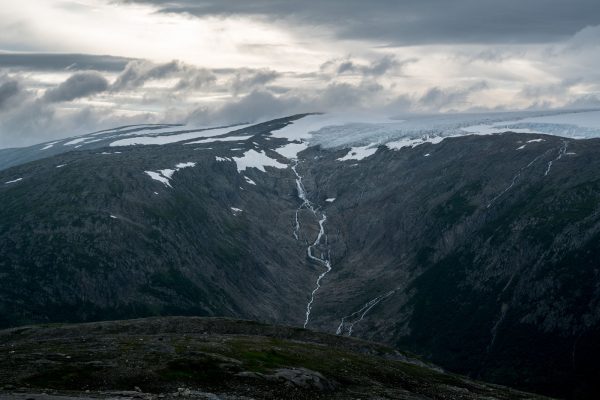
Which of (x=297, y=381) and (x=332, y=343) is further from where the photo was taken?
(x=332, y=343)

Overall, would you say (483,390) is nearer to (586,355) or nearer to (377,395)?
(377,395)

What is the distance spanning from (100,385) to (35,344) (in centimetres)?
3101

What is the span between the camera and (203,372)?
8381 cm

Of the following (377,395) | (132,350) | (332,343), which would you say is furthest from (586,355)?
(132,350)

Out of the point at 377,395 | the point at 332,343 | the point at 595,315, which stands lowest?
the point at 595,315

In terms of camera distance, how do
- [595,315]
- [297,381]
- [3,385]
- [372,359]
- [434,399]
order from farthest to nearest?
[595,315], [372,359], [434,399], [297,381], [3,385]

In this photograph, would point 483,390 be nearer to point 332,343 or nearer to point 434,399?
point 434,399

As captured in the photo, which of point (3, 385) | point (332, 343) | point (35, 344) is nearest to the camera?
point (3, 385)

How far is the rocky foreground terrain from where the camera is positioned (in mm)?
72000

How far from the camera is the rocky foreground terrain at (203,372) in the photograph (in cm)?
7200

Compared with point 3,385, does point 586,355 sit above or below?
below

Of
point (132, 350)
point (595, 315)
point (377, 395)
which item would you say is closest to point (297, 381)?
point (377, 395)

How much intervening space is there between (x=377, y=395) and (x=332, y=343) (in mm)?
55711

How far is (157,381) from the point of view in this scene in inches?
2997
